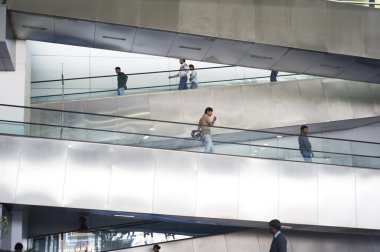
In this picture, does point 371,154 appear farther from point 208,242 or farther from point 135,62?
point 135,62

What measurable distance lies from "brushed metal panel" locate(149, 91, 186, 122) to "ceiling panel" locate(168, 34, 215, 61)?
2190mm

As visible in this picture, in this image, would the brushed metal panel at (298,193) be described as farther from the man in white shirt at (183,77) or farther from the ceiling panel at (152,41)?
the man in white shirt at (183,77)

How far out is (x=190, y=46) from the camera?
70.6 ft

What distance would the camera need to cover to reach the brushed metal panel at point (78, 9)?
19.7 meters

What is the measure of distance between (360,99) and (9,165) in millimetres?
13211

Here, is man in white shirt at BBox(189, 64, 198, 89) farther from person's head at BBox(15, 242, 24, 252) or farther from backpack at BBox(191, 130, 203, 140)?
person's head at BBox(15, 242, 24, 252)

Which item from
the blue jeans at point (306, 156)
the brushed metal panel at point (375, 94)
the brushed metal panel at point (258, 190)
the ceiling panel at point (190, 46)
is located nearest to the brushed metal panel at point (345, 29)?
the blue jeans at point (306, 156)

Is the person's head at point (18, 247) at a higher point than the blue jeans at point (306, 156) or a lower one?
lower

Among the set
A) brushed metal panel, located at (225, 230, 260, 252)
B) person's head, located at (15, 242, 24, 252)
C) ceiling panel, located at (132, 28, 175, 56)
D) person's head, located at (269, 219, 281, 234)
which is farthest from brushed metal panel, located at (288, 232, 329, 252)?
person's head, located at (269, 219, 281, 234)

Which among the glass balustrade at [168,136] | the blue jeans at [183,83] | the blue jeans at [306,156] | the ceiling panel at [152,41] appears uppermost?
the ceiling panel at [152,41]

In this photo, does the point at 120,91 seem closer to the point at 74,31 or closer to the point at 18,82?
the point at 74,31

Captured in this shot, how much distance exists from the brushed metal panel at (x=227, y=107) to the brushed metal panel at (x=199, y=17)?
4.68 meters

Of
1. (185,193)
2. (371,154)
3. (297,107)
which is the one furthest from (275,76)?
(185,193)

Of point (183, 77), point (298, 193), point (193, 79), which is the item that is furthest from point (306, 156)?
point (183, 77)
